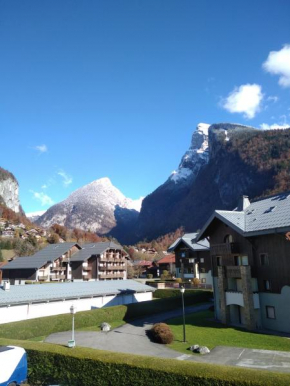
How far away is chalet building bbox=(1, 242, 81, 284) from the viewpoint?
68.4 metres

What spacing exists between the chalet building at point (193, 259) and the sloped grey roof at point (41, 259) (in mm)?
25051

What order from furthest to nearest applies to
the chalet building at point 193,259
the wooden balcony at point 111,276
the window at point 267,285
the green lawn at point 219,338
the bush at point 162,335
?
1. the wooden balcony at point 111,276
2. the chalet building at point 193,259
3. the window at point 267,285
4. the bush at point 162,335
5. the green lawn at point 219,338

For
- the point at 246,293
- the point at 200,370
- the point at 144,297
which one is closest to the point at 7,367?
the point at 200,370

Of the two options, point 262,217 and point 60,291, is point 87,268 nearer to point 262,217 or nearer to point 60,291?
point 60,291

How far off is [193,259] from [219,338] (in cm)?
4345

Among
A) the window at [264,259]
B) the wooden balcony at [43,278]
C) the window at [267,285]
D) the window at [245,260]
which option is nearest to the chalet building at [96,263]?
the wooden balcony at [43,278]

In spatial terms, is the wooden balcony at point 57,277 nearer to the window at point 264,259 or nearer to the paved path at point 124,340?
the paved path at point 124,340

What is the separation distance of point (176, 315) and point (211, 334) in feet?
31.8

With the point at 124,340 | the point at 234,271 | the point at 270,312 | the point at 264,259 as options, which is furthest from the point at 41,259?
the point at 270,312

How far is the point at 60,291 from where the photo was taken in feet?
113

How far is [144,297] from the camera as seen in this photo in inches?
1715

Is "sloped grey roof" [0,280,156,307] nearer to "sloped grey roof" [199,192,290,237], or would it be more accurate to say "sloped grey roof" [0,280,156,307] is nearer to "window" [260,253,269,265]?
"sloped grey roof" [199,192,290,237]

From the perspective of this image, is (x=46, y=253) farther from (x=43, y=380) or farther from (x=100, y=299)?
(x=43, y=380)

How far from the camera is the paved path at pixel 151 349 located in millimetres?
18663
